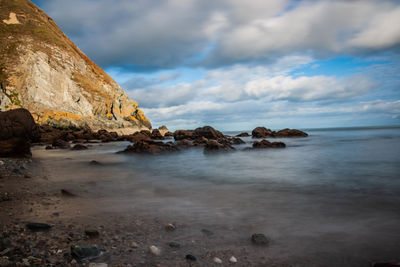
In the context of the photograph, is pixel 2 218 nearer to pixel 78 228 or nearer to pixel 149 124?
pixel 78 228

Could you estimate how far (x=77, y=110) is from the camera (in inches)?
1469

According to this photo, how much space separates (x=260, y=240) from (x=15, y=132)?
10488 mm

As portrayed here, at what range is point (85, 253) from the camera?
214 centimetres

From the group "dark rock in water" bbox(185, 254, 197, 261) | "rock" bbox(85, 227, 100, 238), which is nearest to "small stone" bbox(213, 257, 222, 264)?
"dark rock in water" bbox(185, 254, 197, 261)

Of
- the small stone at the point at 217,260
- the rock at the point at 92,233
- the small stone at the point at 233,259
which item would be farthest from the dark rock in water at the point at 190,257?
the rock at the point at 92,233

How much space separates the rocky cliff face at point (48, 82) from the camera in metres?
32.0

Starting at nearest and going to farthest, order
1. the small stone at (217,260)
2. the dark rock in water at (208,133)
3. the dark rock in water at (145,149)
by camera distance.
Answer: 1. the small stone at (217,260)
2. the dark rock in water at (145,149)
3. the dark rock in water at (208,133)

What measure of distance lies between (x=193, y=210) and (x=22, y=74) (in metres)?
39.5

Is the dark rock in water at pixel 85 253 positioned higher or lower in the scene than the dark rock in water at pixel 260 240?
higher

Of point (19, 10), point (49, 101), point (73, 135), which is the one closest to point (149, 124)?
point (49, 101)

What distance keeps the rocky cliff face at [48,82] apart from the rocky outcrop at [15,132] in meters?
24.5

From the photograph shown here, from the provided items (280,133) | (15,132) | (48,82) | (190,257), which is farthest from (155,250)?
(48,82)

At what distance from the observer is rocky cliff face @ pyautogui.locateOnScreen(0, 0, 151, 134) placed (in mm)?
31984

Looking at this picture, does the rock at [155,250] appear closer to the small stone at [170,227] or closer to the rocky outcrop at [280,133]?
the small stone at [170,227]
